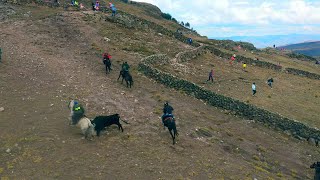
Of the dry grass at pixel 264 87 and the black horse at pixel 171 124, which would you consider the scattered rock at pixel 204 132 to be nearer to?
the black horse at pixel 171 124

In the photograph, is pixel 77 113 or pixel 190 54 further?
pixel 190 54

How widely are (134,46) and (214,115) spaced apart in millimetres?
20950

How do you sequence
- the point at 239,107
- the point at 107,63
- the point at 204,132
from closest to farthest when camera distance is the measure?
the point at 204,132
the point at 239,107
the point at 107,63

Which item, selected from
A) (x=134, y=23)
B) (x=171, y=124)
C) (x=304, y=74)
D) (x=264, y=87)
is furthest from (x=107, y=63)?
(x=304, y=74)

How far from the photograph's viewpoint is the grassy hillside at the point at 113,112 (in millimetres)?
18580

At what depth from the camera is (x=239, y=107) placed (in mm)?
32281

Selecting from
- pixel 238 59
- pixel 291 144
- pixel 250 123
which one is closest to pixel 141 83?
pixel 250 123

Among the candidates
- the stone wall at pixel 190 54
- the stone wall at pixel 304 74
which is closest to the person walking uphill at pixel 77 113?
the stone wall at pixel 190 54

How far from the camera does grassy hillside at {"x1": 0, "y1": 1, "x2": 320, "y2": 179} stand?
61.0 ft

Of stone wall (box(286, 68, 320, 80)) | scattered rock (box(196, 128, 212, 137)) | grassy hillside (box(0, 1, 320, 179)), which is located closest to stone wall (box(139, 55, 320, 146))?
grassy hillside (box(0, 1, 320, 179))

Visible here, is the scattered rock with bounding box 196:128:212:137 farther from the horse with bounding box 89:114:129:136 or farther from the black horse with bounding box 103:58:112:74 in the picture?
the black horse with bounding box 103:58:112:74

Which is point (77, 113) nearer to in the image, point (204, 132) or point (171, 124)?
point (171, 124)

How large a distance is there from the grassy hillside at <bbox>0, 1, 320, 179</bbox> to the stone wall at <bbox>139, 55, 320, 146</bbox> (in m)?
0.74

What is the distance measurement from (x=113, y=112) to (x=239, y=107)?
13326mm
